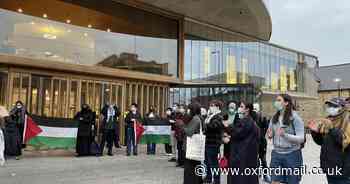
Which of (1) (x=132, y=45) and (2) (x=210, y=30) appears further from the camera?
(2) (x=210, y=30)

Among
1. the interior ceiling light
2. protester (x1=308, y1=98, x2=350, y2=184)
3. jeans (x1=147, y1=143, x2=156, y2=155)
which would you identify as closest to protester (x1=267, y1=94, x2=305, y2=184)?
protester (x1=308, y1=98, x2=350, y2=184)

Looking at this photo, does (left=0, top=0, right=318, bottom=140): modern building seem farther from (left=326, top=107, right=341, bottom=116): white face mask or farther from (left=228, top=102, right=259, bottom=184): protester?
(left=326, top=107, right=341, bottom=116): white face mask

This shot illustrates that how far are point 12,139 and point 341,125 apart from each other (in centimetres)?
953

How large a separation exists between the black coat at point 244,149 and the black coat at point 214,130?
144cm

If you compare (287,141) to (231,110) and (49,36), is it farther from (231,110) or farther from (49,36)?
(49,36)

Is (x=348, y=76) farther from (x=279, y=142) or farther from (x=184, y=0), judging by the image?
(x=279, y=142)

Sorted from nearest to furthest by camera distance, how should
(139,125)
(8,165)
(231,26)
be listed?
(8,165), (139,125), (231,26)

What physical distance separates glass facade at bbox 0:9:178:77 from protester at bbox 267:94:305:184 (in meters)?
11.0

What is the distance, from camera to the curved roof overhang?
16250 millimetres

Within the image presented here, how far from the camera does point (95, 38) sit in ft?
51.4

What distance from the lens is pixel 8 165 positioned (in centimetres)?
942

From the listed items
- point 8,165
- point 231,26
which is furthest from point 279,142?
point 231,26

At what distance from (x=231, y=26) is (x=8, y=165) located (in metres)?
15.0

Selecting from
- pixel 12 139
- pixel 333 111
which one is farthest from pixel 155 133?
pixel 333 111
